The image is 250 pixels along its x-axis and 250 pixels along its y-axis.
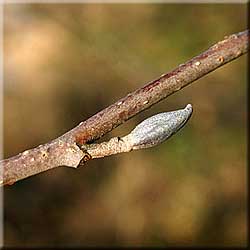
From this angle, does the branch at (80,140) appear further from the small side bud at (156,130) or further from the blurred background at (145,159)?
the blurred background at (145,159)

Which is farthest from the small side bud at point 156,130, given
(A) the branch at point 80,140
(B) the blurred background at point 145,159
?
(B) the blurred background at point 145,159

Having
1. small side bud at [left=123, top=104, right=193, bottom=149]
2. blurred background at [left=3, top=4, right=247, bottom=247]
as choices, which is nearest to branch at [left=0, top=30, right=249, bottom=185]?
small side bud at [left=123, top=104, right=193, bottom=149]

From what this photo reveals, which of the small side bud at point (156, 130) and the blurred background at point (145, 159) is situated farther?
the blurred background at point (145, 159)

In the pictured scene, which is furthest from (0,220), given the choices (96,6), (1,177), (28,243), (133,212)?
(1,177)

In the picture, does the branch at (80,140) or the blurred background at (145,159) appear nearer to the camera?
the branch at (80,140)

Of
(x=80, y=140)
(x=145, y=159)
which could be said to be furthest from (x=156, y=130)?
(x=145, y=159)

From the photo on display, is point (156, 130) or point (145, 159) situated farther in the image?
point (145, 159)

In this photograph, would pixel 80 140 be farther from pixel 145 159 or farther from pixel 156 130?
pixel 145 159
